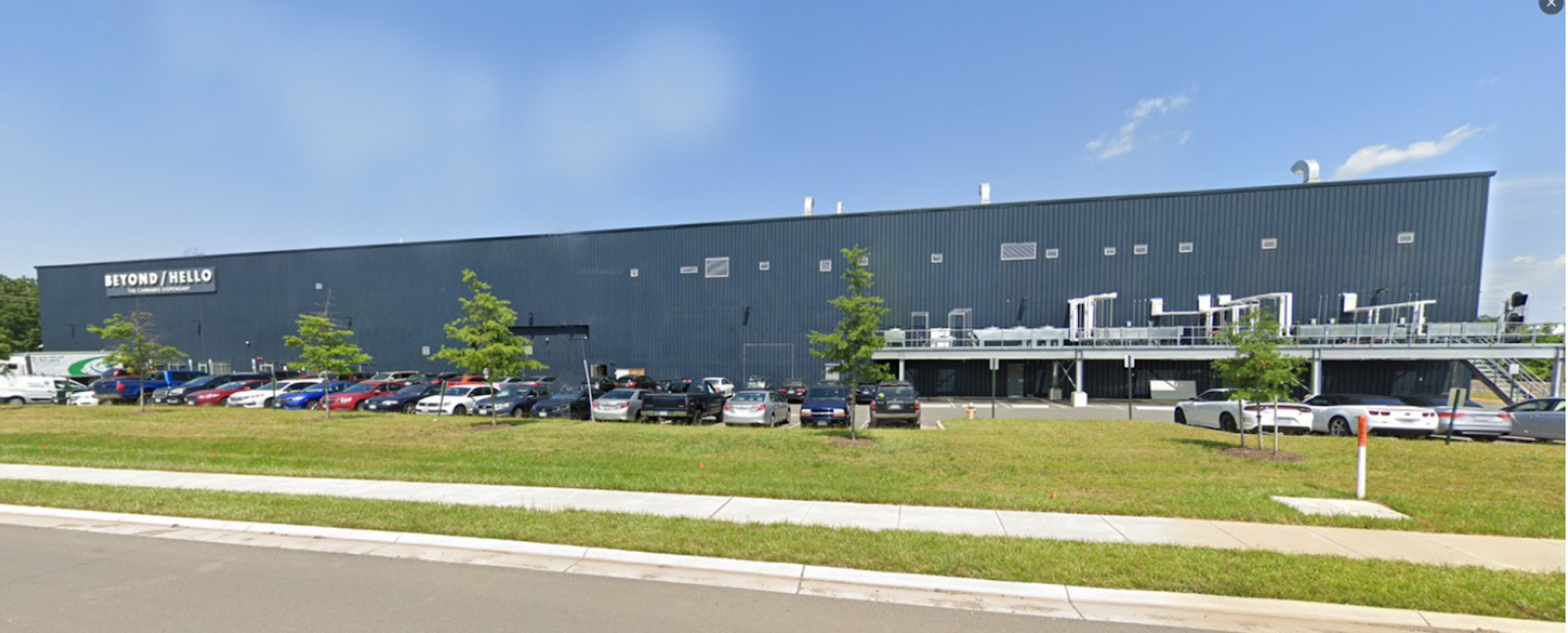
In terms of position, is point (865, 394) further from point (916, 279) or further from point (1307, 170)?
point (1307, 170)

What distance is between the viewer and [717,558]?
5469 mm

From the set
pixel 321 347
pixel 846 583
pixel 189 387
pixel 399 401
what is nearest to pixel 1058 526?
pixel 846 583

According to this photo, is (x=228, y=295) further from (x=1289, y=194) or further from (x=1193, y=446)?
(x=1289, y=194)

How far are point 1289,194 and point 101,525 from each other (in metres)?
40.5

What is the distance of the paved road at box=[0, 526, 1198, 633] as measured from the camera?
4.15 meters

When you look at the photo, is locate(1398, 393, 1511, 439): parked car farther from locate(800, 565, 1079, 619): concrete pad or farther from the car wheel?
locate(800, 565, 1079, 619): concrete pad

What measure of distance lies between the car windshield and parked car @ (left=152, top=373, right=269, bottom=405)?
27156 millimetres

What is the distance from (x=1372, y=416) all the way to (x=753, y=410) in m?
16.0

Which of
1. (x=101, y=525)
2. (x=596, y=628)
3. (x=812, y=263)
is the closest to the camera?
(x=596, y=628)

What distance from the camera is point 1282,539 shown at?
6055mm

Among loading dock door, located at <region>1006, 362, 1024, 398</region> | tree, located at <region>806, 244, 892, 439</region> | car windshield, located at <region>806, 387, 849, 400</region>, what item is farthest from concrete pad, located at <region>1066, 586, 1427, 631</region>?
loading dock door, located at <region>1006, 362, 1024, 398</region>

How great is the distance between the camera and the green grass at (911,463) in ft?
25.0

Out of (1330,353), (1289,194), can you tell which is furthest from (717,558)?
(1289,194)

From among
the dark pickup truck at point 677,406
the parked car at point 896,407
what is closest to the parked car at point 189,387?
the dark pickup truck at point 677,406
